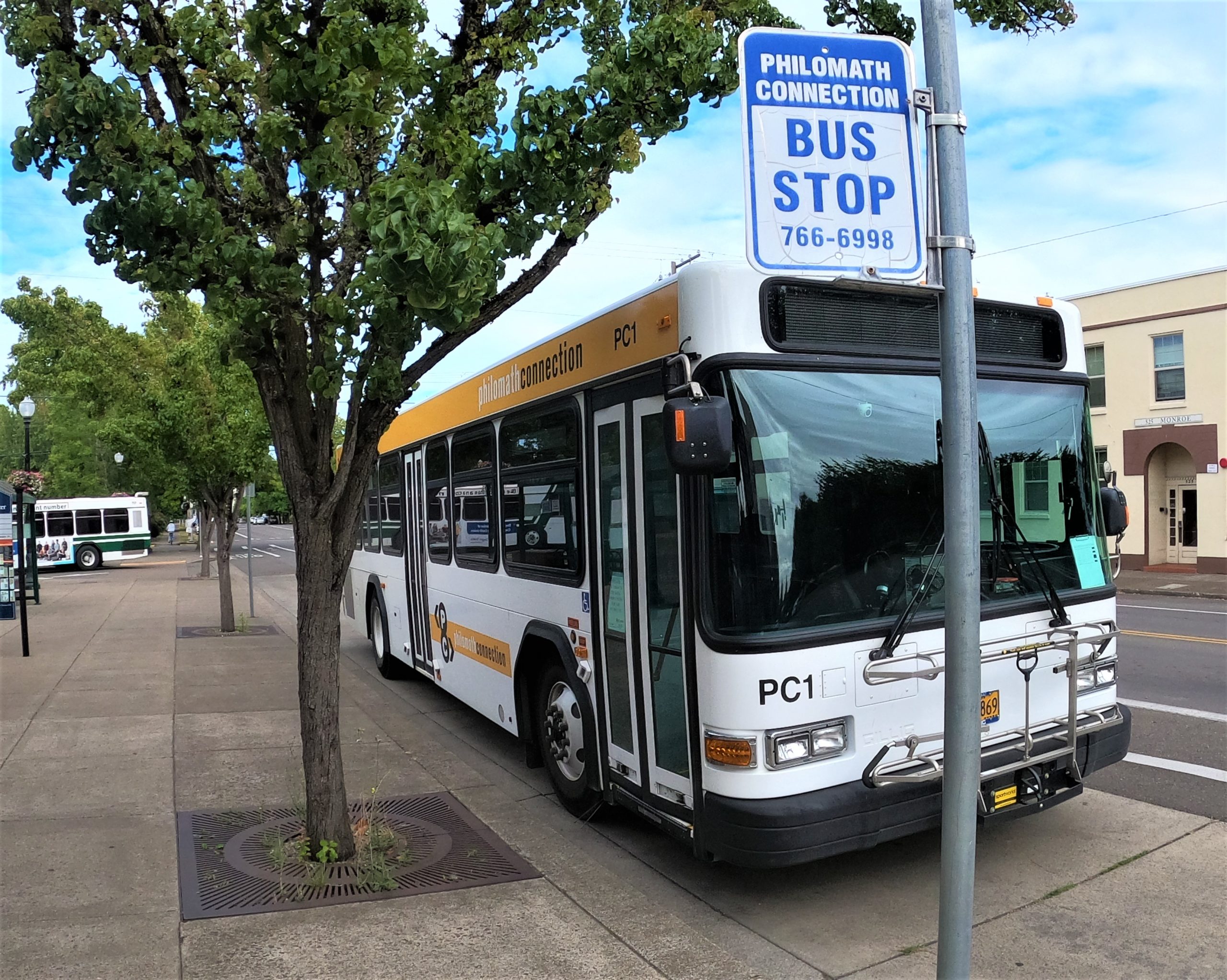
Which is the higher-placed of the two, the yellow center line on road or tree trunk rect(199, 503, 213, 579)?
tree trunk rect(199, 503, 213, 579)

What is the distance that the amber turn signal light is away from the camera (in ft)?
13.8

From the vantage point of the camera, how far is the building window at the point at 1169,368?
77.3 ft

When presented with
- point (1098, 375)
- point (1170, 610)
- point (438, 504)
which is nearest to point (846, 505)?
point (438, 504)

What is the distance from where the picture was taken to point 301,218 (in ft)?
17.7

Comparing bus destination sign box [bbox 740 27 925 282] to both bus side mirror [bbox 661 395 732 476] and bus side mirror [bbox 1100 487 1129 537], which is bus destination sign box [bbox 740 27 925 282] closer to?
bus side mirror [bbox 661 395 732 476]

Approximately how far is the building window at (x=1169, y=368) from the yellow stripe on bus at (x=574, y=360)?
69.1 feet

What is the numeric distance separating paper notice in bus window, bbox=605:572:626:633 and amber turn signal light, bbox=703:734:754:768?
1007 millimetres

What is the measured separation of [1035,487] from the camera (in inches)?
201

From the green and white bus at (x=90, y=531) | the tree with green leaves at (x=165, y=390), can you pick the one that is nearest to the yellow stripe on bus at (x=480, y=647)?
the tree with green leaves at (x=165, y=390)

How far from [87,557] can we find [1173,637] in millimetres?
37629

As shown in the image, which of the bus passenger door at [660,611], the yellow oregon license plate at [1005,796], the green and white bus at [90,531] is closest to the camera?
the yellow oregon license plate at [1005,796]

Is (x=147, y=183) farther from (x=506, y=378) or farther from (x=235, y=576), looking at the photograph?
(x=235, y=576)

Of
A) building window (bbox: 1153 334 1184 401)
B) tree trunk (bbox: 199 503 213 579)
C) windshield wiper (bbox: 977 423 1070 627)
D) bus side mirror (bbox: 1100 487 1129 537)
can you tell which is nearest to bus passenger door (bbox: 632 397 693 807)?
windshield wiper (bbox: 977 423 1070 627)

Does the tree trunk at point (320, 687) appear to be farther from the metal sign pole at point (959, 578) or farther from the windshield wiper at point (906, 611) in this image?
the metal sign pole at point (959, 578)
